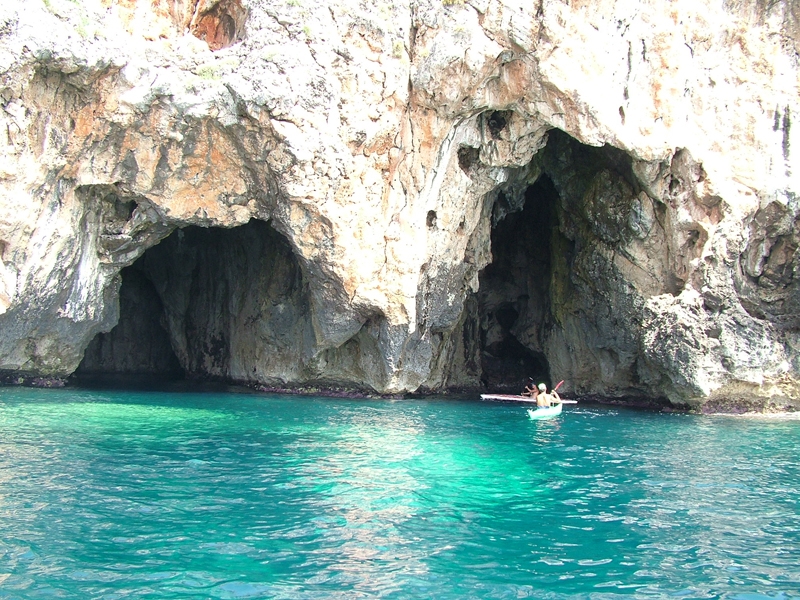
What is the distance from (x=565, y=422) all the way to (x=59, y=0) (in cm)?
1799

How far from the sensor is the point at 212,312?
31797 mm

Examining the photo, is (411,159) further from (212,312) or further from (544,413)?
(212,312)

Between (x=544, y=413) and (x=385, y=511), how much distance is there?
11.8 metres

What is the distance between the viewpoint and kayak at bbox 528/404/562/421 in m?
19.8

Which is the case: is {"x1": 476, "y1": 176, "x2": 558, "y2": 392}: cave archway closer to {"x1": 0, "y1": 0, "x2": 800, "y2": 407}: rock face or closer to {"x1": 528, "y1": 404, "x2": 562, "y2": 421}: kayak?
{"x1": 0, "y1": 0, "x2": 800, "y2": 407}: rock face

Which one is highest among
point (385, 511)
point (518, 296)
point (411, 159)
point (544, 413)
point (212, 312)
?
point (411, 159)

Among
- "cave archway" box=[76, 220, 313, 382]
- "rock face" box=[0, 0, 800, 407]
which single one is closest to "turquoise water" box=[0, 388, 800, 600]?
"rock face" box=[0, 0, 800, 407]

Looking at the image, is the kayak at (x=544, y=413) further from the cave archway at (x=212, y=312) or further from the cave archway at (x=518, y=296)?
the cave archway at (x=212, y=312)

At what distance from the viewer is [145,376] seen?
34188 millimetres

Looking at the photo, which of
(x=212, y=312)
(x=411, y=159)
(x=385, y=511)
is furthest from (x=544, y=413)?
(x=212, y=312)

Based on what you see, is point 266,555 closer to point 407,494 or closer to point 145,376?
point 407,494

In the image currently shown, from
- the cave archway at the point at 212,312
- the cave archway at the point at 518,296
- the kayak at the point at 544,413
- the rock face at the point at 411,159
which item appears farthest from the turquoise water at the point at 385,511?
the cave archway at the point at 518,296

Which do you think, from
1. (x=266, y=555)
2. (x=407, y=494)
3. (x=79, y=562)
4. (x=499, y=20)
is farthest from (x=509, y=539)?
(x=499, y=20)

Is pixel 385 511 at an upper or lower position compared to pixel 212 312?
lower
